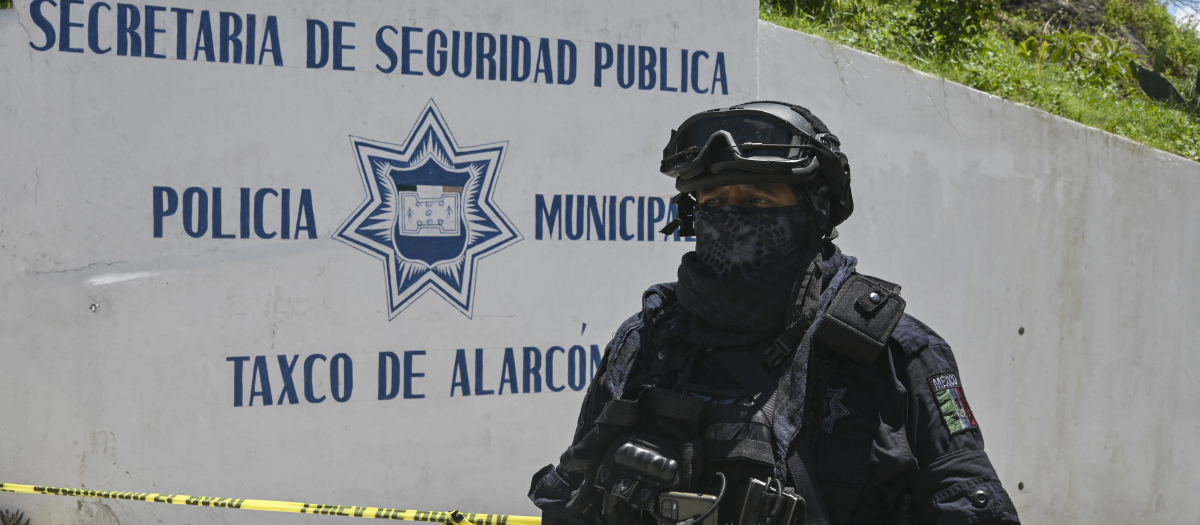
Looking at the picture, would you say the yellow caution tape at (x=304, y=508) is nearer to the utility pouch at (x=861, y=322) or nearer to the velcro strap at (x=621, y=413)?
the velcro strap at (x=621, y=413)

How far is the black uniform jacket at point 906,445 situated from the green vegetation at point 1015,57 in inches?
136

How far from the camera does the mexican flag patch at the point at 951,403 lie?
1.70 meters

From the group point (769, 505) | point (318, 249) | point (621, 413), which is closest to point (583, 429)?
point (621, 413)

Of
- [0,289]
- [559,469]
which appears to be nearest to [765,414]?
[559,469]

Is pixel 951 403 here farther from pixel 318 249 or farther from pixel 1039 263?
pixel 1039 263

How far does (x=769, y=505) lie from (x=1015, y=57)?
5.43 metres

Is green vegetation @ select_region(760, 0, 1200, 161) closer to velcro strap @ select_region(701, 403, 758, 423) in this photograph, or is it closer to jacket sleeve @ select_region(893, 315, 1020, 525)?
jacket sleeve @ select_region(893, 315, 1020, 525)

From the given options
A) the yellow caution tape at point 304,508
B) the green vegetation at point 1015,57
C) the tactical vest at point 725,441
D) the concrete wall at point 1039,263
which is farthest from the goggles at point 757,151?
the green vegetation at point 1015,57

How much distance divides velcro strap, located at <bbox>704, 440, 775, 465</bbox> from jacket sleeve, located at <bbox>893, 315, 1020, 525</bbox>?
270mm

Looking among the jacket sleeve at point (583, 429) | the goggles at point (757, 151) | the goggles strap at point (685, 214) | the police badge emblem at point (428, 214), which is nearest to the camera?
the goggles at point (757, 151)

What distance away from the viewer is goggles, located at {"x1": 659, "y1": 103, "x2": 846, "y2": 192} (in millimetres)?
1899

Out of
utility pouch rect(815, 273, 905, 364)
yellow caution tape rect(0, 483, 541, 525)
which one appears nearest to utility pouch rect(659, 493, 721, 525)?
utility pouch rect(815, 273, 905, 364)

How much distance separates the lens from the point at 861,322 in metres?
1.76

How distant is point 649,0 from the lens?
14.2 ft
